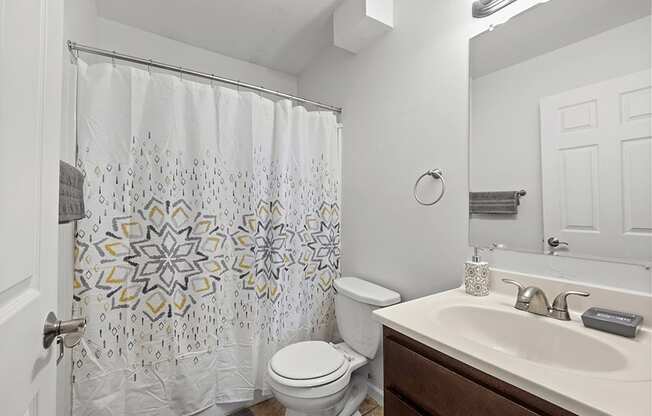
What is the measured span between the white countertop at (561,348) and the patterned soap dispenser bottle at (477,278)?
3 cm

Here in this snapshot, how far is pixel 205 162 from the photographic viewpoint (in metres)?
1.48

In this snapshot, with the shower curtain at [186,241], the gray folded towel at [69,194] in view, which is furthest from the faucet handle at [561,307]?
the gray folded towel at [69,194]

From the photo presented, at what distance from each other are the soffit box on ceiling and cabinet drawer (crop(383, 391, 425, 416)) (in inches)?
70.4

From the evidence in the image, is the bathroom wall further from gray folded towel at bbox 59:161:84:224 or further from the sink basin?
gray folded towel at bbox 59:161:84:224

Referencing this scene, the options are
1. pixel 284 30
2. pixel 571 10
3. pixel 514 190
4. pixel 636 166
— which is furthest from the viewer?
pixel 284 30

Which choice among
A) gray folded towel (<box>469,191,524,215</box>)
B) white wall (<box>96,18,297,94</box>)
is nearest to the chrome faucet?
gray folded towel (<box>469,191,524,215</box>)

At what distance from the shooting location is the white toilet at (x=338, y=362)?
1.25 metres

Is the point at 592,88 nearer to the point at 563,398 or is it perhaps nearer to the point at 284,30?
the point at 563,398

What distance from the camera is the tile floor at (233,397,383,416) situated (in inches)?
63.2

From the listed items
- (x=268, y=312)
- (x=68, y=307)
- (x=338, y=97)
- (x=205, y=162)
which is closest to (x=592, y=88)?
(x=338, y=97)

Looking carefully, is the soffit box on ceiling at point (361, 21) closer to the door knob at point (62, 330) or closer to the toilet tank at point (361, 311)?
the toilet tank at point (361, 311)

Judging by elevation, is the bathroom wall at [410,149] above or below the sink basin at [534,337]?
above

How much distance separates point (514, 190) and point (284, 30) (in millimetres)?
1777

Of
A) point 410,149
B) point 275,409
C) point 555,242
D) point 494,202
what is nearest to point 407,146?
point 410,149
